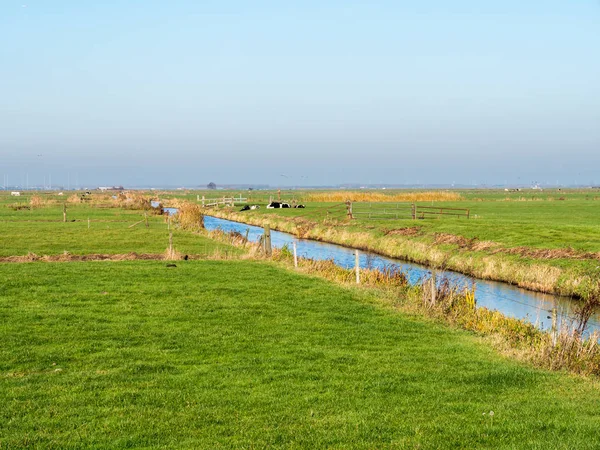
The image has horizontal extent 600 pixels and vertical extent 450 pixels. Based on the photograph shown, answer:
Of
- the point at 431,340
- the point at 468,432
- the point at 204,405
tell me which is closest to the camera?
the point at 468,432

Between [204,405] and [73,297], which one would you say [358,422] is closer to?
[204,405]

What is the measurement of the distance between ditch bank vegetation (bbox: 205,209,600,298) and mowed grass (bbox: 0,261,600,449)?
1334cm

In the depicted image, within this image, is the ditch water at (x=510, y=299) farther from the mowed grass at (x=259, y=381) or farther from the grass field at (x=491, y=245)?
the mowed grass at (x=259, y=381)

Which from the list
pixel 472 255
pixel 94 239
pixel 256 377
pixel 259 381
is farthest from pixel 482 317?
pixel 94 239

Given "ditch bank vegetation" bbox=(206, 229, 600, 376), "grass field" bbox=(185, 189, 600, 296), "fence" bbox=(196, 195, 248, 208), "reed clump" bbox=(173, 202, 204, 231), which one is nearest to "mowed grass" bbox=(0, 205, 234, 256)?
"reed clump" bbox=(173, 202, 204, 231)

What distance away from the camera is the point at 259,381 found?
12180mm

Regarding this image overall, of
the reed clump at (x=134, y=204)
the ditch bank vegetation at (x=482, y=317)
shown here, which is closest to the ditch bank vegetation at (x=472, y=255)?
the ditch bank vegetation at (x=482, y=317)

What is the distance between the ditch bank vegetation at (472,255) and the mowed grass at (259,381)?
1334cm

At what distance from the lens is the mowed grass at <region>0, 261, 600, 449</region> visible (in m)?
9.61

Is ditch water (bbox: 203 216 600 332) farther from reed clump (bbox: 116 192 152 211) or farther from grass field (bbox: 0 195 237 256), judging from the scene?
reed clump (bbox: 116 192 152 211)

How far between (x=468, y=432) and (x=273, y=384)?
3815mm

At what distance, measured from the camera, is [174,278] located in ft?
83.3

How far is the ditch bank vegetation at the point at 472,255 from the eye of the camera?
30.7 meters

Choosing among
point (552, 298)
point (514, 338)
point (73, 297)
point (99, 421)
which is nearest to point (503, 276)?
point (552, 298)
